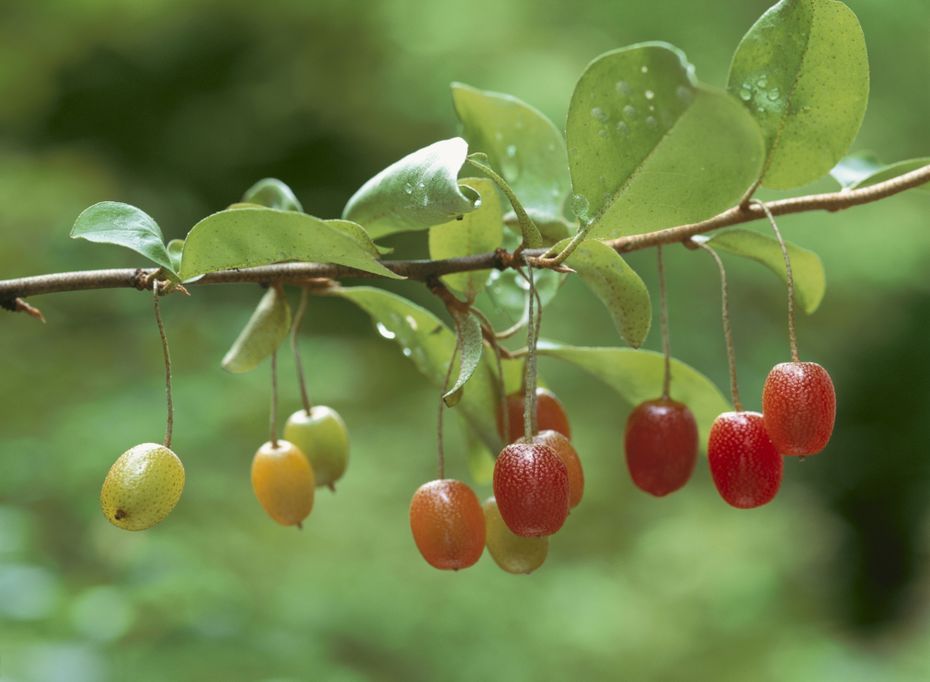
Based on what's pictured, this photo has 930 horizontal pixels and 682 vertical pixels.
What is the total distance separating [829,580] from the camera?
22.1 feet

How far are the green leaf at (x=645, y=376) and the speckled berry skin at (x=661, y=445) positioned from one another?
64 mm

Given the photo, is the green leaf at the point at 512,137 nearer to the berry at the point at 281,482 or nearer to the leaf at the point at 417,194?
the leaf at the point at 417,194

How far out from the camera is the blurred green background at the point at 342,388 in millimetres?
2301

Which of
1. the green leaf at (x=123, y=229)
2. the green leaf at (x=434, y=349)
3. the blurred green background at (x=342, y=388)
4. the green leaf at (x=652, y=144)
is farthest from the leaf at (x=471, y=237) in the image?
the blurred green background at (x=342, y=388)

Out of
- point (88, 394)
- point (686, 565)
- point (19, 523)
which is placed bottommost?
point (19, 523)

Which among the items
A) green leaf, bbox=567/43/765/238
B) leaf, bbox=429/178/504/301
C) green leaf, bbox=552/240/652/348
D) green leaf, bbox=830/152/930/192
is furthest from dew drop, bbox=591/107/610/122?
green leaf, bbox=830/152/930/192

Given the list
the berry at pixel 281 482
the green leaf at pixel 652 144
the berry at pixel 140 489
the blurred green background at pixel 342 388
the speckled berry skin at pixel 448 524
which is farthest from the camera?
the blurred green background at pixel 342 388

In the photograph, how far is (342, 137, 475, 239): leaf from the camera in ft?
2.43

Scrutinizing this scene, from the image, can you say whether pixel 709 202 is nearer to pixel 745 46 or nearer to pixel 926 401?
pixel 745 46

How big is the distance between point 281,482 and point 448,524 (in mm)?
206

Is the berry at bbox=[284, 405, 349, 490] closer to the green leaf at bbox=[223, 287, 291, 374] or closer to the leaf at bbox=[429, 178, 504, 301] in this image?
the green leaf at bbox=[223, 287, 291, 374]

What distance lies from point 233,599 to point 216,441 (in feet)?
2.43

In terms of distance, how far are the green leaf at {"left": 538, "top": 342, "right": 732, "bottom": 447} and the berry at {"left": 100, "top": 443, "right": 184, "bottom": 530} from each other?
0.46 metres

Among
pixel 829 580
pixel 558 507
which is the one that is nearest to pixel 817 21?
pixel 558 507
